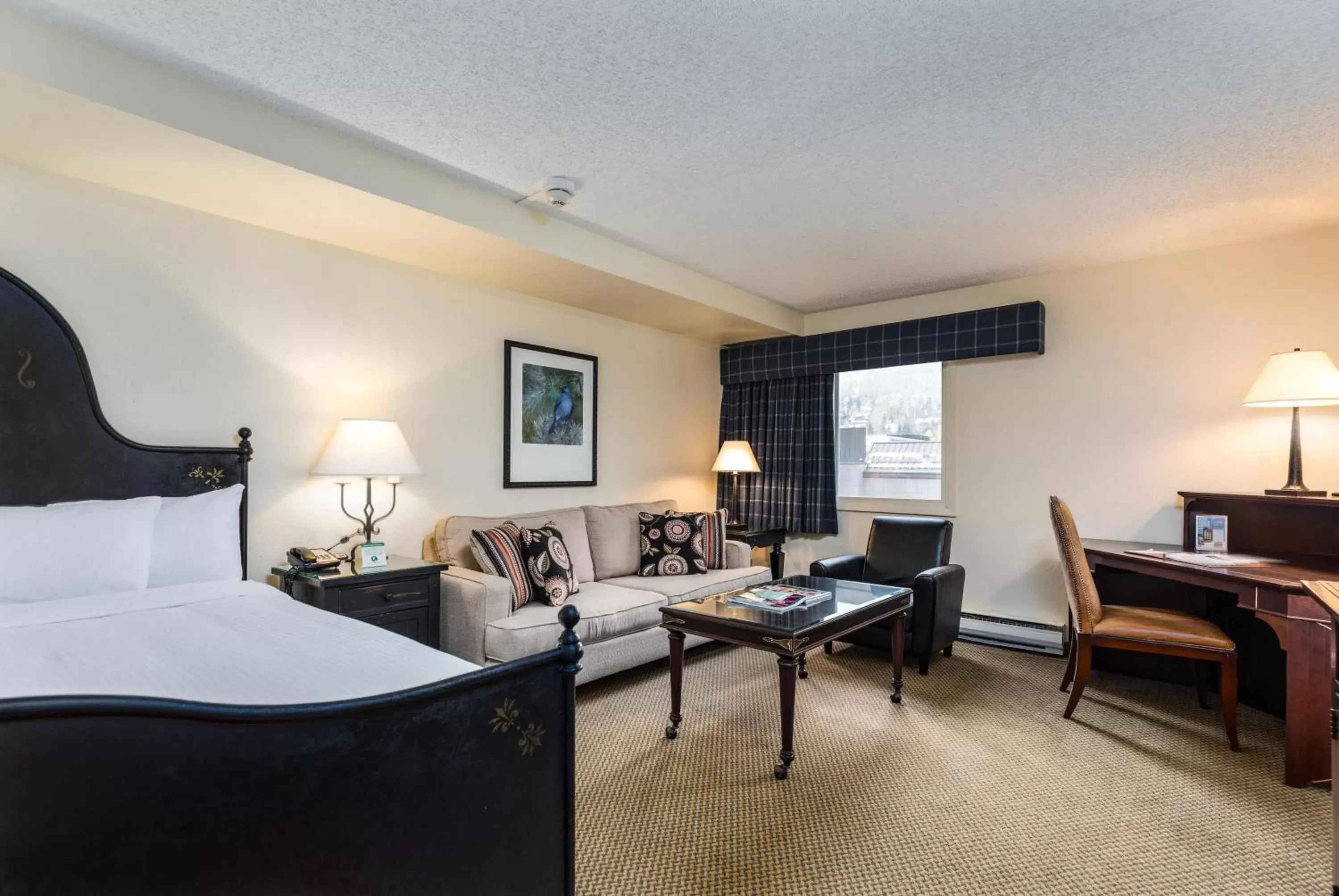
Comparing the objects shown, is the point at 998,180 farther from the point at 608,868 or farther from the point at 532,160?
the point at 608,868

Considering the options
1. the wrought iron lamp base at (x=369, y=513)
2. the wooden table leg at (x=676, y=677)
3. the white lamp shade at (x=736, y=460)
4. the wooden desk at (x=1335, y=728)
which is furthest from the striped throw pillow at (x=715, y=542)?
the wooden desk at (x=1335, y=728)

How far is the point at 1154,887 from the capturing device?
1.75 meters

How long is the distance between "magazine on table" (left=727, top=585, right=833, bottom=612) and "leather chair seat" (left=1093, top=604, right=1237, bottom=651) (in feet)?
4.00

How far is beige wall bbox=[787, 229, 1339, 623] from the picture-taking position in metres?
3.37

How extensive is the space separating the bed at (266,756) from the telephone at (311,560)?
0.62m

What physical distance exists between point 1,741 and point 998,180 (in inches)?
131

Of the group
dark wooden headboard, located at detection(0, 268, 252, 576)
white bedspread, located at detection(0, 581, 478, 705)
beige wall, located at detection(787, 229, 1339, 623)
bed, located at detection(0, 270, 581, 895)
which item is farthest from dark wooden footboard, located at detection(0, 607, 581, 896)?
beige wall, located at detection(787, 229, 1339, 623)

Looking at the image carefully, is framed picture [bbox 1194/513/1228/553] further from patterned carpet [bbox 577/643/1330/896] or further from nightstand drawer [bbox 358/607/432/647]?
nightstand drawer [bbox 358/607/432/647]

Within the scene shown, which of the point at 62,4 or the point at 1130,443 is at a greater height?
the point at 62,4

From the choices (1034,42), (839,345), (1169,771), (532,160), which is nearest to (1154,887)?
(1169,771)

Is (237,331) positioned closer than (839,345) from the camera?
Yes

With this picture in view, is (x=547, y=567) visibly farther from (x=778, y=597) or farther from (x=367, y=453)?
(x=778, y=597)

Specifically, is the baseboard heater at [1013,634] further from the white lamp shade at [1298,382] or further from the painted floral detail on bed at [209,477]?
the painted floral detail on bed at [209,477]

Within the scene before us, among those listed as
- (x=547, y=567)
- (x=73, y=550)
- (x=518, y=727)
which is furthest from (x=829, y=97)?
(x=73, y=550)
